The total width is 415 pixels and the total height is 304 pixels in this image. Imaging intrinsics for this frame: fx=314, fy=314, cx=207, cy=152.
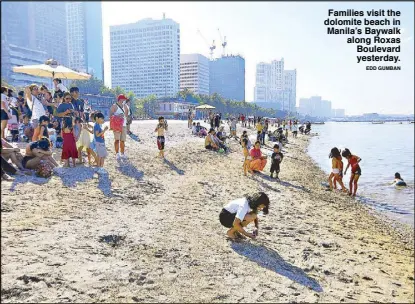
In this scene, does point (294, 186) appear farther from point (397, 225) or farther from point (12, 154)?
point (12, 154)

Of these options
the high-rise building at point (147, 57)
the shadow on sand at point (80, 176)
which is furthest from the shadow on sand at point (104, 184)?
the high-rise building at point (147, 57)

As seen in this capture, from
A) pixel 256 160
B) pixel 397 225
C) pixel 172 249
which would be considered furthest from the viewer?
pixel 256 160

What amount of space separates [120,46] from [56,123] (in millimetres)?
151269

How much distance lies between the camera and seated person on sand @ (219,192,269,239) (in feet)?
18.5

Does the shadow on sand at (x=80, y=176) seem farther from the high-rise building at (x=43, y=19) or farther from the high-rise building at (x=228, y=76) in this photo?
the high-rise building at (x=228, y=76)

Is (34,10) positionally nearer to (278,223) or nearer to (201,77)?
(278,223)

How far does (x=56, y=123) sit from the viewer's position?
11.0 m

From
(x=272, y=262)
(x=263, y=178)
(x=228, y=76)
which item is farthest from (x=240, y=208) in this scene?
(x=228, y=76)

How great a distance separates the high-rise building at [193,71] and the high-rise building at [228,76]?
14.2m

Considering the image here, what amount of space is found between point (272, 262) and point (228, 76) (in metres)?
176

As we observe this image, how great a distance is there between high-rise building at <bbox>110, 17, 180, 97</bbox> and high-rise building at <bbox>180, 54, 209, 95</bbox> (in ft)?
33.9

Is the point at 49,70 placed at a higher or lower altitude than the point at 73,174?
higher

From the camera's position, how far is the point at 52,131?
1067cm

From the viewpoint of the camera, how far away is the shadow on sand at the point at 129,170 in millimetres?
9717
